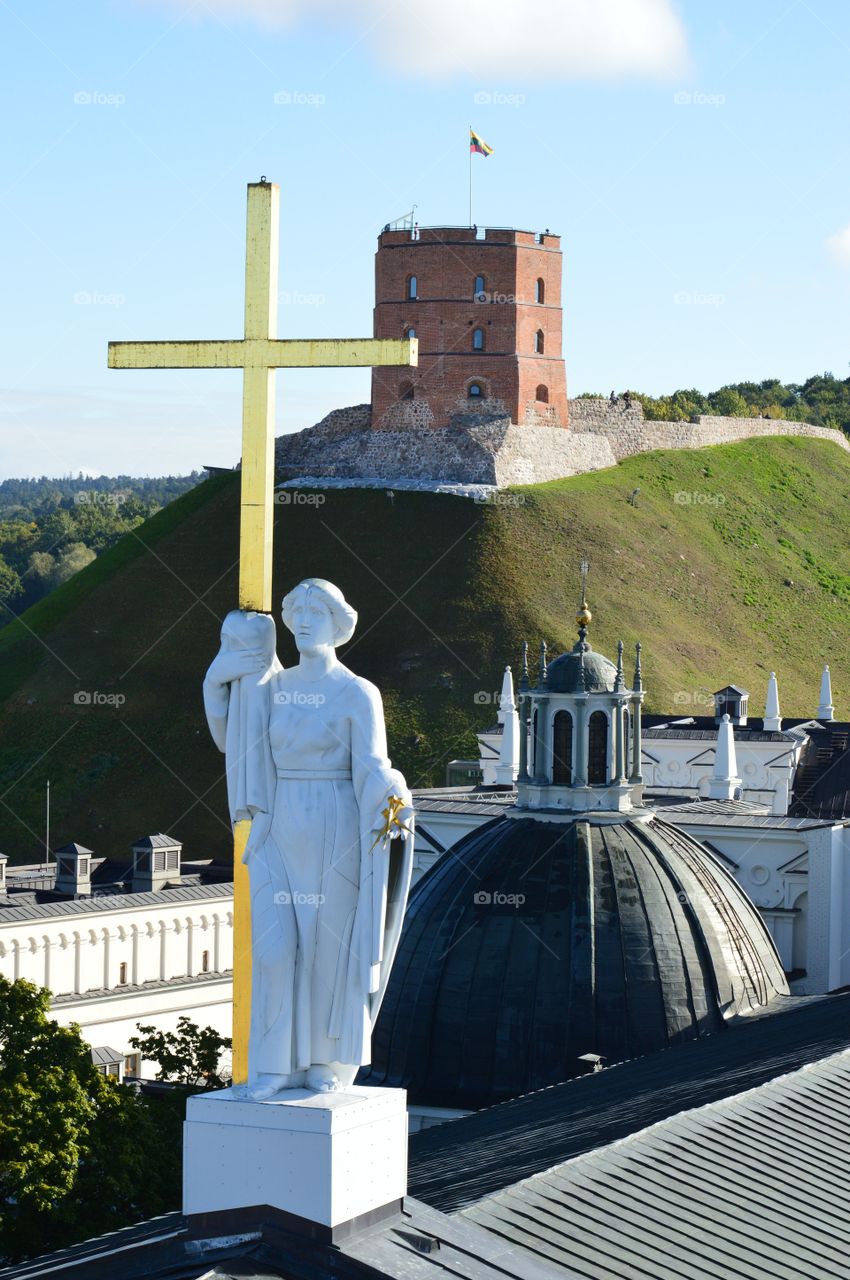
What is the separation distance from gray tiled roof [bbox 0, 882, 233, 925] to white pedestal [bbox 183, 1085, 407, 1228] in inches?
1619

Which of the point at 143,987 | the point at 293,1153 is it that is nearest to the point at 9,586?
the point at 143,987

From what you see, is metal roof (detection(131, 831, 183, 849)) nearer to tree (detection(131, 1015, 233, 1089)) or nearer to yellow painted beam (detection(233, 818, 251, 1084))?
tree (detection(131, 1015, 233, 1089))

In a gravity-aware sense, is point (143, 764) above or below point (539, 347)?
below

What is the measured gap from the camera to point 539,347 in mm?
116438

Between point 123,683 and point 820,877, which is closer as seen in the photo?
point 820,877

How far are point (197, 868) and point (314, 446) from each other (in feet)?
181

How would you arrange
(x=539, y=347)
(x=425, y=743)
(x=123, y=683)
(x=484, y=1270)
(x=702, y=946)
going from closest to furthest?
1. (x=484, y=1270)
2. (x=702, y=946)
3. (x=425, y=743)
4. (x=123, y=683)
5. (x=539, y=347)

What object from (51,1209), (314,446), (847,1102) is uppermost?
(314,446)

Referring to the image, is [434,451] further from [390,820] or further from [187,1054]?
[390,820]

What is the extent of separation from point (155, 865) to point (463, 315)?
6128 cm

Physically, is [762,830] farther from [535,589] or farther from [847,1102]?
[535,589]

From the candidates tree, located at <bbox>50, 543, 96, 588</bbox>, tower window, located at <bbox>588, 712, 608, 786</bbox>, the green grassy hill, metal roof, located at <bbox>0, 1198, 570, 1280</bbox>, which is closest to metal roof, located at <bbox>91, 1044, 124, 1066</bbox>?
tower window, located at <bbox>588, 712, 608, 786</bbox>

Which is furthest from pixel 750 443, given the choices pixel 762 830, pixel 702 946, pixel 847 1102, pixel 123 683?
pixel 847 1102

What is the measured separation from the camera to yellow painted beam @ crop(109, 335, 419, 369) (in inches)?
412
